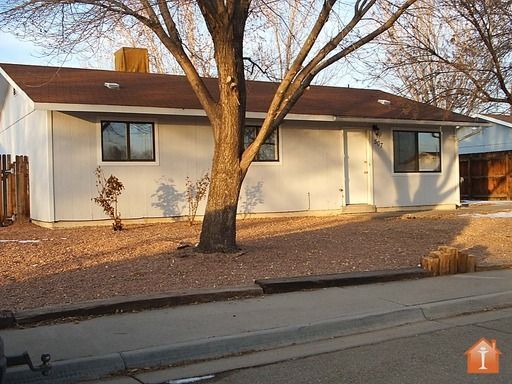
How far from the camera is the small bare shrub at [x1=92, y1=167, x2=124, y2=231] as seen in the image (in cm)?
1437

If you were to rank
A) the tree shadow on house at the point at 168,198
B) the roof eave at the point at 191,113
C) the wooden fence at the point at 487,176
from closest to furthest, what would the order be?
the roof eave at the point at 191,113 → the tree shadow on house at the point at 168,198 → the wooden fence at the point at 487,176

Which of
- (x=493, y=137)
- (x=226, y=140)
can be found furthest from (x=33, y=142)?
(x=493, y=137)

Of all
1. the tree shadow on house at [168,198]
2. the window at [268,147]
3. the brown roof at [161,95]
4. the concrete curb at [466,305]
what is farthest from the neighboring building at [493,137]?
the concrete curb at [466,305]

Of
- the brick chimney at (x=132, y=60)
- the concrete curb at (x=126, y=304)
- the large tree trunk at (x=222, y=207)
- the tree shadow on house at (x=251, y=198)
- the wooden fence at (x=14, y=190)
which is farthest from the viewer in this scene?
the brick chimney at (x=132, y=60)

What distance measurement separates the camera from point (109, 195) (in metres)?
14.5

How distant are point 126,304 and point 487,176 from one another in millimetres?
25124

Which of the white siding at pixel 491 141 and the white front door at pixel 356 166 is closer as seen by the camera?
the white front door at pixel 356 166

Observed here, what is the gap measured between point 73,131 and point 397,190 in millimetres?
10839

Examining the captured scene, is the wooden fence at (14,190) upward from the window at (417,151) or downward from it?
downward

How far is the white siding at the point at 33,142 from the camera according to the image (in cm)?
1519

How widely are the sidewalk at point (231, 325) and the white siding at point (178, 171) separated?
8964mm

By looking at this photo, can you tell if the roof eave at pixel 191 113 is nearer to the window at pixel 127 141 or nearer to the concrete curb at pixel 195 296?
the window at pixel 127 141

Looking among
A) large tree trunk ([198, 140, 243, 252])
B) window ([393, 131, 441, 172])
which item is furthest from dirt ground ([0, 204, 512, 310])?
window ([393, 131, 441, 172])

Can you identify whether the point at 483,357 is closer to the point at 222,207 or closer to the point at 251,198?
the point at 222,207
